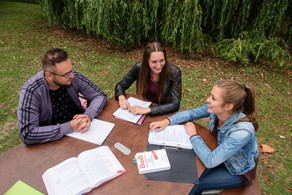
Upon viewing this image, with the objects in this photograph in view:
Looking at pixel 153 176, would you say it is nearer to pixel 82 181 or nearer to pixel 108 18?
pixel 82 181

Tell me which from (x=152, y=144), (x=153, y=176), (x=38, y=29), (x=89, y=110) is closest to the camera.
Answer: (x=153, y=176)

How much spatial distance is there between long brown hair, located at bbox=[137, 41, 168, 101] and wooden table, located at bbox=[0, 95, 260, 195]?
88 cm

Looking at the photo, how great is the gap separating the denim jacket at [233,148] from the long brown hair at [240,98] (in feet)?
0.26

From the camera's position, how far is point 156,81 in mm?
2768

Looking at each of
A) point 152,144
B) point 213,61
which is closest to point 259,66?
point 213,61

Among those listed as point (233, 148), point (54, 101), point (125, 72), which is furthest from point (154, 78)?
point (125, 72)

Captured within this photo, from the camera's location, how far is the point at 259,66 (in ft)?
20.7

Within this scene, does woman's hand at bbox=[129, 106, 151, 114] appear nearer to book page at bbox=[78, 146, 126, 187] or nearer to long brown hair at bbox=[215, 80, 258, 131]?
book page at bbox=[78, 146, 126, 187]

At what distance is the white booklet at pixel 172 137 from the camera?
5.65ft

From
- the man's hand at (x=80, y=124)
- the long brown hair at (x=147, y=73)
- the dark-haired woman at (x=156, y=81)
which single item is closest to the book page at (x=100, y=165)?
the man's hand at (x=80, y=124)

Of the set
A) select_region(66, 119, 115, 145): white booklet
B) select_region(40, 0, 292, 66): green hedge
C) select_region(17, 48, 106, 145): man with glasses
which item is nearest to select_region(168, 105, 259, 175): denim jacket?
select_region(66, 119, 115, 145): white booklet

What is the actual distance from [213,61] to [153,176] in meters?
5.87

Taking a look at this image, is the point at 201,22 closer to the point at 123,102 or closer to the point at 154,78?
the point at 154,78

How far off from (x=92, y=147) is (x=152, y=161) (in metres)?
0.59
